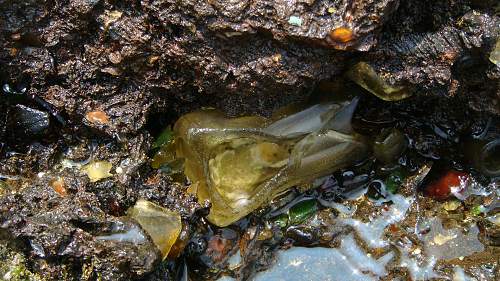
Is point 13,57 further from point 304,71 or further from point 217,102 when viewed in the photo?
point 304,71

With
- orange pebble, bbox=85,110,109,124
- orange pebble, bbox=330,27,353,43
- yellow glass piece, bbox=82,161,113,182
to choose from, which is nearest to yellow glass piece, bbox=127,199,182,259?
yellow glass piece, bbox=82,161,113,182

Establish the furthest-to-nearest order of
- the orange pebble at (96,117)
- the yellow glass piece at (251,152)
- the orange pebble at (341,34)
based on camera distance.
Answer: the yellow glass piece at (251,152) → the orange pebble at (96,117) → the orange pebble at (341,34)

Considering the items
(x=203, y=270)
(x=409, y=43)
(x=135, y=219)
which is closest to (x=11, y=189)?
(x=135, y=219)

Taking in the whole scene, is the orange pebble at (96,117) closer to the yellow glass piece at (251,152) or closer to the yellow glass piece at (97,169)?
the yellow glass piece at (97,169)

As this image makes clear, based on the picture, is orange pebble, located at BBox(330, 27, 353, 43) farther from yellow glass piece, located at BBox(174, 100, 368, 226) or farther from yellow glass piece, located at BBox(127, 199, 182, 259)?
yellow glass piece, located at BBox(127, 199, 182, 259)

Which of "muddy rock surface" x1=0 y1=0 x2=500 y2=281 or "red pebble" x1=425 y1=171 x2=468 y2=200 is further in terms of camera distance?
"red pebble" x1=425 y1=171 x2=468 y2=200

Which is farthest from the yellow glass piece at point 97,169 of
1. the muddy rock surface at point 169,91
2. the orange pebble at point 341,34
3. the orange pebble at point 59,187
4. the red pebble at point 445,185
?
the red pebble at point 445,185

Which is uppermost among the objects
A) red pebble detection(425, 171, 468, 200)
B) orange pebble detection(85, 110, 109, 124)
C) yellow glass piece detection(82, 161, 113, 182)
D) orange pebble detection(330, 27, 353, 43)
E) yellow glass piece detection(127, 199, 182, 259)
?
orange pebble detection(330, 27, 353, 43)
